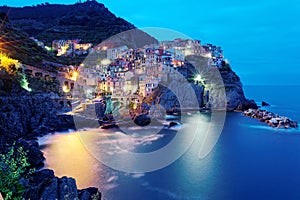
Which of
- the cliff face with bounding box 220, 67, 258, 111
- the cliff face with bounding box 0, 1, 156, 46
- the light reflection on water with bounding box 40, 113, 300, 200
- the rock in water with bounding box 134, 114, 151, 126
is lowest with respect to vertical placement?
the light reflection on water with bounding box 40, 113, 300, 200

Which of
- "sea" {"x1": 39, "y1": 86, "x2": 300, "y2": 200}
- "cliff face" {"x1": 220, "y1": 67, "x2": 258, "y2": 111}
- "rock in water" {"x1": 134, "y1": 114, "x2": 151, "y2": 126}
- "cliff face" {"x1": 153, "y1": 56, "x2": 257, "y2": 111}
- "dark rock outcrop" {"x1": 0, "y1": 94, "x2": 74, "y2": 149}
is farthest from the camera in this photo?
"cliff face" {"x1": 220, "y1": 67, "x2": 258, "y2": 111}

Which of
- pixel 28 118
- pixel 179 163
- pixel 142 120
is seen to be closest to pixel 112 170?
pixel 179 163

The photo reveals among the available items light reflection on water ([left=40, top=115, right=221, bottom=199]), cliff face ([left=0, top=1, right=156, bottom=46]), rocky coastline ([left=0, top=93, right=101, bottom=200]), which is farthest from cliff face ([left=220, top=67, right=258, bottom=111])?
cliff face ([left=0, top=1, right=156, bottom=46])

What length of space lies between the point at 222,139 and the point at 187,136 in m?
3.42

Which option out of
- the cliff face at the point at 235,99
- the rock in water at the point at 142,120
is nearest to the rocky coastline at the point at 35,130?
the rock in water at the point at 142,120

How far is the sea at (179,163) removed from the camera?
11.7 meters

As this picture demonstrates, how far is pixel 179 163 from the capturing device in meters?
15.9

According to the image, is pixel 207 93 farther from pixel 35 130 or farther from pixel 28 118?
pixel 28 118

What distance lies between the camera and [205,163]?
52.1ft

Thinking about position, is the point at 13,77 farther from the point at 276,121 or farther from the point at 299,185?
the point at 276,121

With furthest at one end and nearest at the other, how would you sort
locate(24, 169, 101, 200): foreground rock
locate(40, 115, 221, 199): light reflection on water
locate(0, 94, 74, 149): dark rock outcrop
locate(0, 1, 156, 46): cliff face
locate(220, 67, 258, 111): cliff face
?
1. locate(0, 1, 156, 46): cliff face
2. locate(220, 67, 258, 111): cliff face
3. locate(0, 94, 74, 149): dark rock outcrop
4. locate(40, 115, 221, 199): light reflection on water
5. locate(24, 169, 101, 200): foreground rock

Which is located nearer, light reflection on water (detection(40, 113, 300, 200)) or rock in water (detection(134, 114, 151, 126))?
light reflection on water (detection(40, 113, 300, 200))

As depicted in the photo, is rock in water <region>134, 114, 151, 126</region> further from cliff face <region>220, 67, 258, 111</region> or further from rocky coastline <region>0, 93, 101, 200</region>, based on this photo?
cliff face <region>220, 67, 258, 111</region>

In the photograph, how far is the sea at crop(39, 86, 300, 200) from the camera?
11695 millimetres
